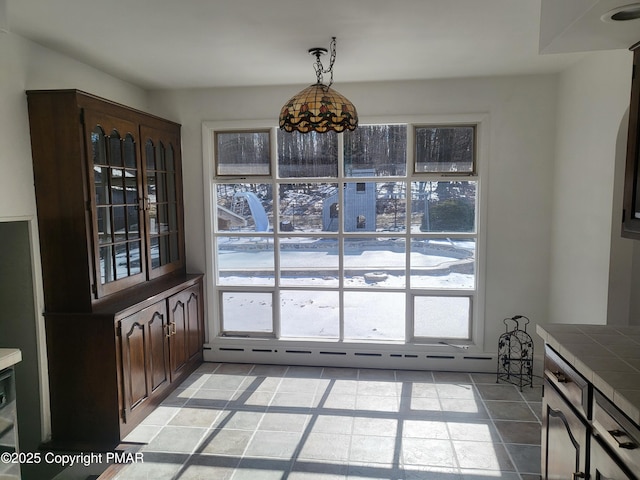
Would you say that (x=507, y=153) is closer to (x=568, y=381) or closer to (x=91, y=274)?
(x=568, y=381)

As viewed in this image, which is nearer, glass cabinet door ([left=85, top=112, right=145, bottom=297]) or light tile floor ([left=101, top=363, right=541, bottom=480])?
light tile floor ([left=101, top=363, right=541, bottom=480])

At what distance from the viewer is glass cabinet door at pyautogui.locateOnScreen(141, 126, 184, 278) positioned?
3.55 meters

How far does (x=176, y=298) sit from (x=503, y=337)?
290cm

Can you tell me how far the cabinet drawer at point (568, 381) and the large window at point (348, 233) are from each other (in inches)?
77.3

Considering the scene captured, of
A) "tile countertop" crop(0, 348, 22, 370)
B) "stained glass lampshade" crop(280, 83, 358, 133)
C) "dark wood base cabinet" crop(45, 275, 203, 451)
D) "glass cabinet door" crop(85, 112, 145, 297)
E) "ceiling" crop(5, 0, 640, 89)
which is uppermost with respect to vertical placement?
"ceiling" crop(5, 0, 640, 89)

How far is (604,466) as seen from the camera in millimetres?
1482

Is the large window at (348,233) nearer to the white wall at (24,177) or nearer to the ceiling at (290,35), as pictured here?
the ceiling at (290,35)

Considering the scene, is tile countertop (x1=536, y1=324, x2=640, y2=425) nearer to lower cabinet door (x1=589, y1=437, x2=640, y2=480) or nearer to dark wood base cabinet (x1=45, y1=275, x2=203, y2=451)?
lower cabinet door (x1=589, y1=437, x2=640, y2=480)

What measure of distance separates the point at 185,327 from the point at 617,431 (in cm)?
328

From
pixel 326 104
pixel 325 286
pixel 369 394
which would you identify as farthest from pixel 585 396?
pixel 325 286

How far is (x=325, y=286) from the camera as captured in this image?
4160 millimetres

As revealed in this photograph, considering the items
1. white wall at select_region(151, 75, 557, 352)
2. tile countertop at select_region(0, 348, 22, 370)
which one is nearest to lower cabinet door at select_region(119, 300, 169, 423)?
tile countertop at select_region(0, 348, 22, 370)

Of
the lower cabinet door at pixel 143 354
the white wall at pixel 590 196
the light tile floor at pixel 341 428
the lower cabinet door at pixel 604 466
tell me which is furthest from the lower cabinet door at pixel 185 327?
the white wall at pixel 590 196

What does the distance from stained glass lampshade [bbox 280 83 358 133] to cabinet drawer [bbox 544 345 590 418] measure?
1.61 meters
